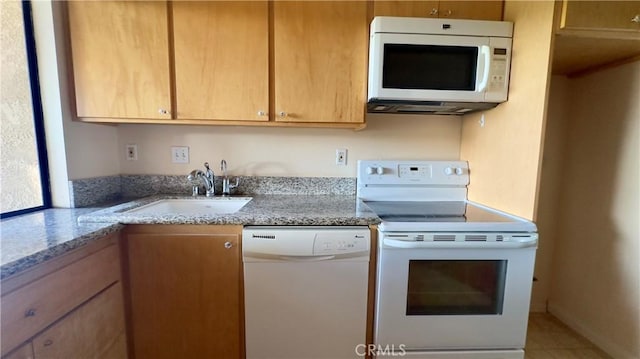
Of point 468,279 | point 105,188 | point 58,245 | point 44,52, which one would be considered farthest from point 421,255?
point 44,52

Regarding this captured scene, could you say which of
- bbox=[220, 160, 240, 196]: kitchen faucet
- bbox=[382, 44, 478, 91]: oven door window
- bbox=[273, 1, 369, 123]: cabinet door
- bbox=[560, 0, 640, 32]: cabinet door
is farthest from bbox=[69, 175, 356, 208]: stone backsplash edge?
bbox=[560, 0, 640, 32]: cabinet door

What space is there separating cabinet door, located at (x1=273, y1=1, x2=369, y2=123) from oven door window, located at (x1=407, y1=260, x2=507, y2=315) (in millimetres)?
856

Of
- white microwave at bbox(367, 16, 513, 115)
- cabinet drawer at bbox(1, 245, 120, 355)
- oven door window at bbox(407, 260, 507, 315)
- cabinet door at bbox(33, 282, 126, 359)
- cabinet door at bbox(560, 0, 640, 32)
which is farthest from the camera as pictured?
white microwave at bbox(367, 16, 513, 115)

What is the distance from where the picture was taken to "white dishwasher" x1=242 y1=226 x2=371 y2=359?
1219 millimetres

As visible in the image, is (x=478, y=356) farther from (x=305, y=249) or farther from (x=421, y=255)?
(x=305, y=249)

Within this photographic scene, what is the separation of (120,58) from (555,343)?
302cm

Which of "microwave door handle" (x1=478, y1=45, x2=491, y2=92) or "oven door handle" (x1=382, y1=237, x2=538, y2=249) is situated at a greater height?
"microwave door handle" (x1=478, y1=45, x2=491, y2=92)

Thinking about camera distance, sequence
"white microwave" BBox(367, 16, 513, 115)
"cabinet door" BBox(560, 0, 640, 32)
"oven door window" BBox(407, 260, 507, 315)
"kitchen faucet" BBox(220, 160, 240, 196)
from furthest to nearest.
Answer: "kitchen faucet" BBox(220, 160, 240, 196)
"white microwave" BBox(367, 16, 513, 115)
"oven door window" BBox(407, 260, 507, 315)
"cabinet door" BBox(560, 0, 640, 32)

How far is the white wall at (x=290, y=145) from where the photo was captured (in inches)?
69.2

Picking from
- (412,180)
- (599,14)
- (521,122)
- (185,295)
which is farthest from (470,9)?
(185,295)

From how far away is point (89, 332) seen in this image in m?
1.06

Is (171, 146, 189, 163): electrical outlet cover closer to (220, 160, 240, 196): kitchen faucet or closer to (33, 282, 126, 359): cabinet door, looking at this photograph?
(220, 160, 240, 196): kitchen faucet

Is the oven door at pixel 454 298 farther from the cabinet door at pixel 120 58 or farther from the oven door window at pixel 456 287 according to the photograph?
the cabinet door at pixel 120 58

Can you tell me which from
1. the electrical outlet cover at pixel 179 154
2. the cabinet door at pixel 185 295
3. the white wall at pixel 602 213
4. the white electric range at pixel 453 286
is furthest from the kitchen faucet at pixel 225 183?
the white wall at pixel 602 213
